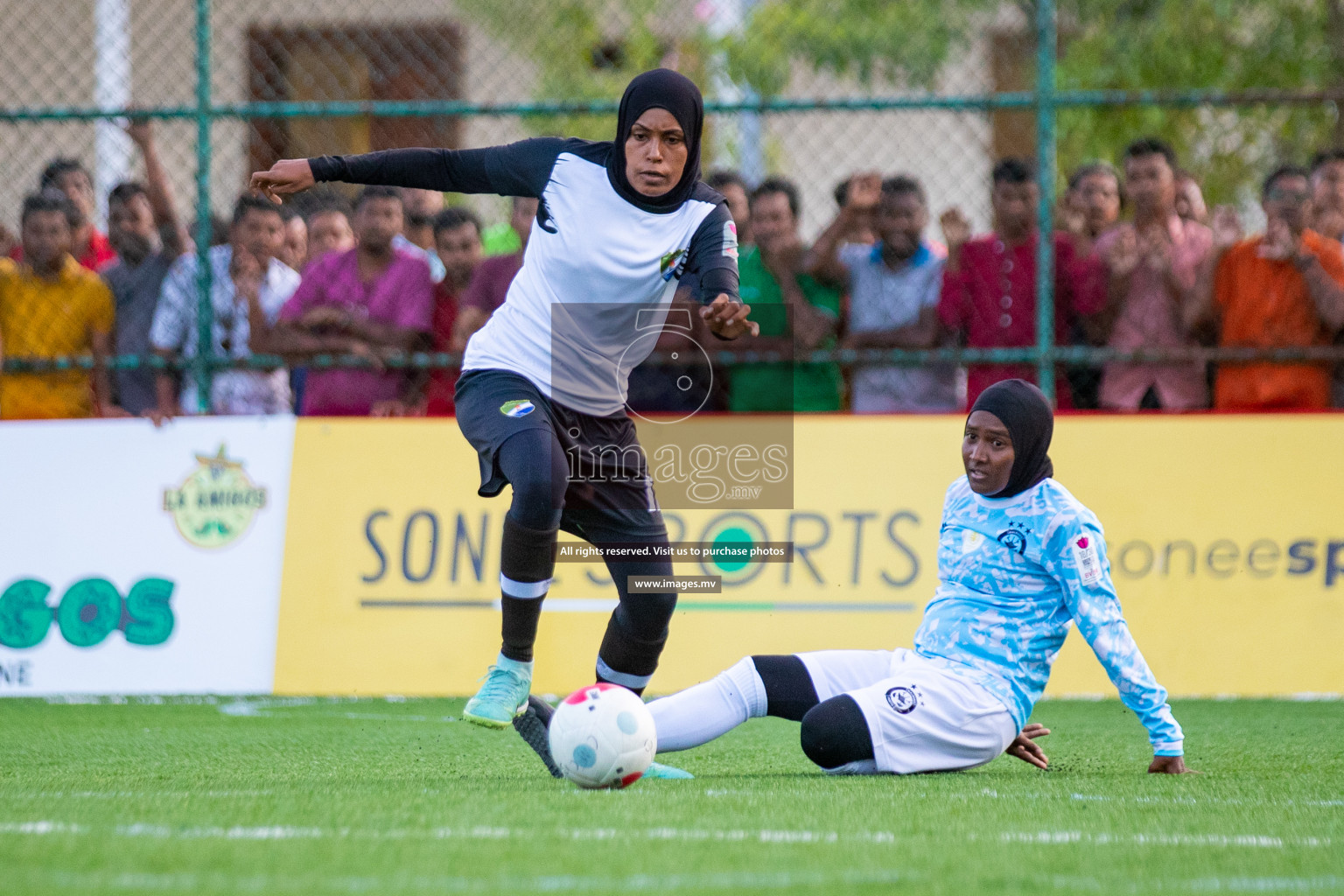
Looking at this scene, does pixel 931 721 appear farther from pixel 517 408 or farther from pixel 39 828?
pixel 39 828

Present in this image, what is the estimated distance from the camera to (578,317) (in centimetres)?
504

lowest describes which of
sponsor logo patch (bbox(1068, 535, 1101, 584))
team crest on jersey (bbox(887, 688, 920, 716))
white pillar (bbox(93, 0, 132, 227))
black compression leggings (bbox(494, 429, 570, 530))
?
team crest on jersey (bbox(887, 688, 920, 716))

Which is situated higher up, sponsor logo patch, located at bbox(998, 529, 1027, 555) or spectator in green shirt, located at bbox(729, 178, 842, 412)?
spectator in green shirt, located at bbox(729, 178, 842, 412)

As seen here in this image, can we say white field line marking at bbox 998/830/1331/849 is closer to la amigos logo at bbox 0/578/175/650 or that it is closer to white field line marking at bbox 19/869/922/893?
white field line marking at bbox 19/869/922/893

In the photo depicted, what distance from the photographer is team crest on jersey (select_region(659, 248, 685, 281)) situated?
494 cm

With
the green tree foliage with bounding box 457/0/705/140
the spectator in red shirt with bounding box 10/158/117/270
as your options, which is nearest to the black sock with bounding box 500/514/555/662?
the spectator in red shirt with bounding box 10/158/117/270

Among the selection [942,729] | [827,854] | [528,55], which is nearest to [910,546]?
[942,729]

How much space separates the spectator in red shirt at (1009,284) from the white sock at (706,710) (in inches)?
128

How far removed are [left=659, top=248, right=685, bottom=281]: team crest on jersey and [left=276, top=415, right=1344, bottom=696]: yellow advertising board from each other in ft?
8.05

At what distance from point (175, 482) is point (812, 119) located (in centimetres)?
761

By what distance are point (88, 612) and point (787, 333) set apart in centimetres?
355

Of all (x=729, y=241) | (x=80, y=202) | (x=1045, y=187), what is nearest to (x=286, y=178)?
(x=729, y=241)

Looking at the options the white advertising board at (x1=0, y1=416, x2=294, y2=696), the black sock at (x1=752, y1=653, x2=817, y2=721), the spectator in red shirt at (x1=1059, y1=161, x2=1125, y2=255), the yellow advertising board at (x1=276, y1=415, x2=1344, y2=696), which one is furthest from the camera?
the spectator in red shirt at (x1=1059, y1=161, x2=1125, y2=255)

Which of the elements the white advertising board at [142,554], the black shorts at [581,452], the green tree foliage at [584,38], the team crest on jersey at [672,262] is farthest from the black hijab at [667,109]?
the green tree foliage at [584,38]
